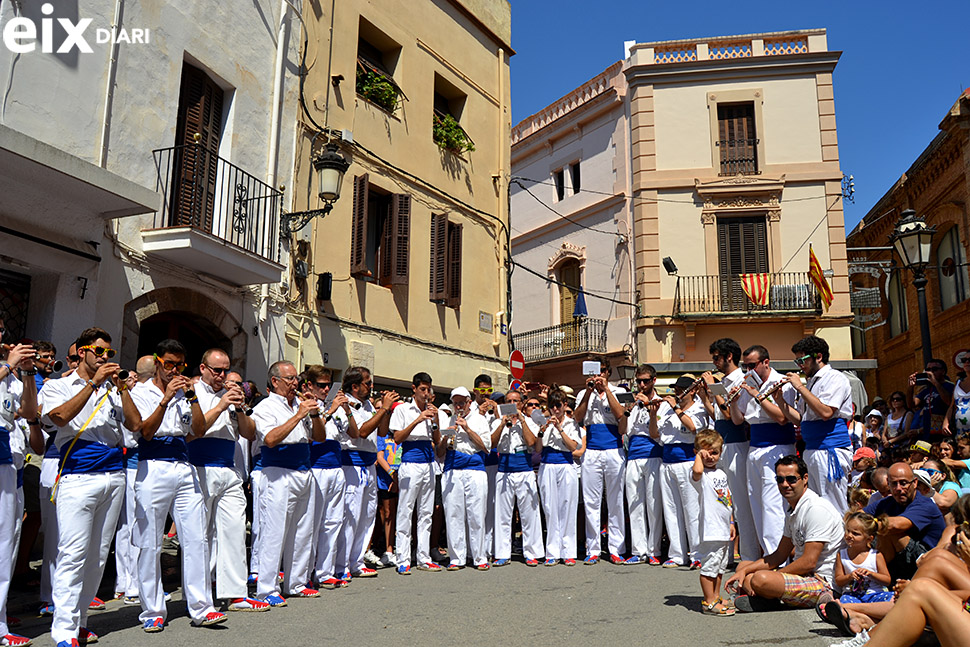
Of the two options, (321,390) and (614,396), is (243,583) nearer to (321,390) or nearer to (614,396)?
(321,390)

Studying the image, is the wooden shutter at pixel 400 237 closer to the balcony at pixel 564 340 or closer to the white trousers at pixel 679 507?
the white trousers at pixel 679 507

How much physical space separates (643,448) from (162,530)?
524cm

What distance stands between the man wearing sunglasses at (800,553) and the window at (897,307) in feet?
66.5

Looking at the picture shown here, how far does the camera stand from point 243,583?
244 inches

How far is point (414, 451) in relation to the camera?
8.39m

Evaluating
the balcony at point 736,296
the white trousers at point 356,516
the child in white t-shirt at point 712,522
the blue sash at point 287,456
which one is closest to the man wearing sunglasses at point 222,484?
the blue sash at point 287,456

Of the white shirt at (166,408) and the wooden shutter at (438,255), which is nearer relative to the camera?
the white shirt at (166,408)

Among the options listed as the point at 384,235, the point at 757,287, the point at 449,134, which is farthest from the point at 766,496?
the point at 757,287

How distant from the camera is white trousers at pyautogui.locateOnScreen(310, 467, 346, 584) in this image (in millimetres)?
7293

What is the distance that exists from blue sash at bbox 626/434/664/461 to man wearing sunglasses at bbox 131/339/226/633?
4878 mm

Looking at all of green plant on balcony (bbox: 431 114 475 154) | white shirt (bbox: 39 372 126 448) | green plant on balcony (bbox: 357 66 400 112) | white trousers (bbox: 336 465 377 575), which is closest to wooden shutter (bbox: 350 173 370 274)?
green plant on balcony (bbox: 357 66 400 112)

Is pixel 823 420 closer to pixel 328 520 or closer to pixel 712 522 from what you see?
pixel 712 522

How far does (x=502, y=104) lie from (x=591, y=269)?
307 inches

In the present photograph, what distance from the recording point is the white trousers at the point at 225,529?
612cm
